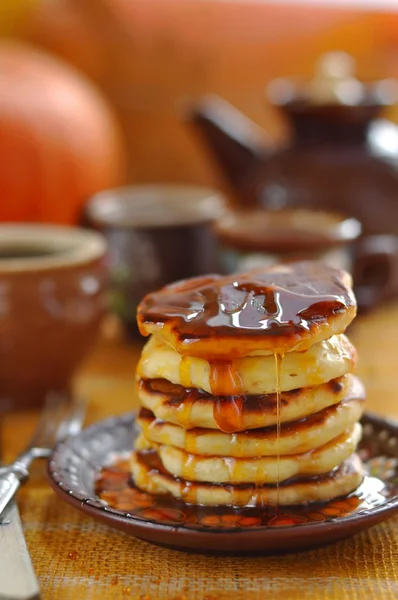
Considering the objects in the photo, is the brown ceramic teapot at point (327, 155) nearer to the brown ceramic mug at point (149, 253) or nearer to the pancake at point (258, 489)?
the brown ceramic mug at point (149, 253)

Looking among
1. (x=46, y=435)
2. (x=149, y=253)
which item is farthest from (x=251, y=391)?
(x=149, y=253)

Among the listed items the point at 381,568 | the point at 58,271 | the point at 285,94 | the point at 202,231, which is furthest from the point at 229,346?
the point at 285,94

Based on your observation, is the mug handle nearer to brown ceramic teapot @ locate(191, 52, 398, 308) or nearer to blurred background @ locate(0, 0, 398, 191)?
brown ceramic teapot @ locate(191, 52, 398, 308)

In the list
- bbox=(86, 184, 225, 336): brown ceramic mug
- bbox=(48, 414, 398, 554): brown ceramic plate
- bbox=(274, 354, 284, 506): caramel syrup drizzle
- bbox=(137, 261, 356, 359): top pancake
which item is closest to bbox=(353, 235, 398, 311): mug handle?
bbox=(86, 184, 225, 336): brown ceramic mug

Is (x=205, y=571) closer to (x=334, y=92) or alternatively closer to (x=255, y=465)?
(x=255, y=465)

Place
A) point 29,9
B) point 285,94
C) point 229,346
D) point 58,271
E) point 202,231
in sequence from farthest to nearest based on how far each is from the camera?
1. point 29,9
2. point 285,94
3. point 202,231
4. point 58,271
5. point 229,346

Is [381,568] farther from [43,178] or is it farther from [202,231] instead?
[43,178]
